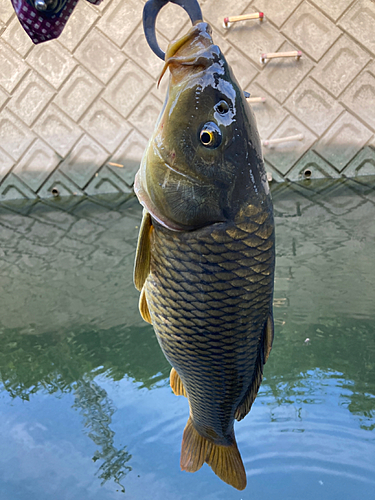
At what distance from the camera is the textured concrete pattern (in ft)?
12.8

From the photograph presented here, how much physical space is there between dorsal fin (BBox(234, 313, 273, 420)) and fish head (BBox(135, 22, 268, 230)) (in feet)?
0.71

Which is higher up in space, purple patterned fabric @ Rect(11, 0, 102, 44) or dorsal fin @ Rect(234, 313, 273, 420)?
purple patterned fabric @ Rect(11, 0, 102, 44)

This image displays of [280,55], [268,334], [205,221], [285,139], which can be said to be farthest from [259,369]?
[280,55]

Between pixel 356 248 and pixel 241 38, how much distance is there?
2323 millimetres

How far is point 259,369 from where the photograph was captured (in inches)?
33.1

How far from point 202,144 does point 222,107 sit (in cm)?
6

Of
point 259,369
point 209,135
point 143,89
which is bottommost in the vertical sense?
point 143,89

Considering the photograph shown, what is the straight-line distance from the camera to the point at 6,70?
424 cm

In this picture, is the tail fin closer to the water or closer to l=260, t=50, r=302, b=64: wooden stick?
the water

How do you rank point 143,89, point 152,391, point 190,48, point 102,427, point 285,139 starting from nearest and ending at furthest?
point 190,48, point 102,427, point 152,391, point 285,139, point 143,89

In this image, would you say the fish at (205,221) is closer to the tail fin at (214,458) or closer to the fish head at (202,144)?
the fish head at (202,144)

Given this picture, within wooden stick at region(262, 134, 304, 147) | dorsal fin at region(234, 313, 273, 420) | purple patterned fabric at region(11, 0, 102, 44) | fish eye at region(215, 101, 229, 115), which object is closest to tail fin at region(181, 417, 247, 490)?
dorsal fin at region(234, 313, 273, 420)

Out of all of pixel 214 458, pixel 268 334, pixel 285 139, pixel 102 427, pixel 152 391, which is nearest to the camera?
pixel 268 334

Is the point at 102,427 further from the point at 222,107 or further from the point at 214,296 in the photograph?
the point at 222,107
